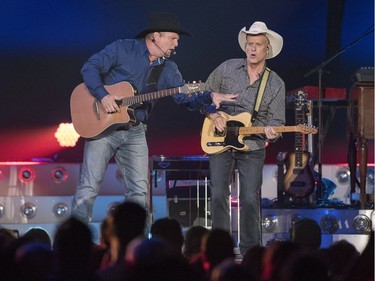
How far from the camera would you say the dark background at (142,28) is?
482 inches

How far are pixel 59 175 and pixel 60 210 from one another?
71 cm

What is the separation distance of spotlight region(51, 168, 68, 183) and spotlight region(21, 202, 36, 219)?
2.26 feet

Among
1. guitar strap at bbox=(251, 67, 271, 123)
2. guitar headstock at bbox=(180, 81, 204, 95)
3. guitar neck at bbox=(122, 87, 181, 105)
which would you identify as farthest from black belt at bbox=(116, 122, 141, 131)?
guitar strap at bbox=(251, 67, 271, 123)

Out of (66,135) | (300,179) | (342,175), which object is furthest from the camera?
(66,135)

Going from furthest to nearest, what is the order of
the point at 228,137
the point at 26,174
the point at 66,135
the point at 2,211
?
the point at 66,135 → the point at 26,174 → the point at 2,211 → the point at 228,137

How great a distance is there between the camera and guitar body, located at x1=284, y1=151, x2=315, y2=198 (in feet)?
35.4

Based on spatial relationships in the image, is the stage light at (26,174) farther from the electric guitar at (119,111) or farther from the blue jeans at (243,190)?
the blue jeans at (243,190)

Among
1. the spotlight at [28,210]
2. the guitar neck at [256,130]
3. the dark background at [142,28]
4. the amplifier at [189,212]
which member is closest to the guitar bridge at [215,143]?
the guitar neck at [256,130]

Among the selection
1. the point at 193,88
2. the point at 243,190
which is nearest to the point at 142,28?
the point at 193,88

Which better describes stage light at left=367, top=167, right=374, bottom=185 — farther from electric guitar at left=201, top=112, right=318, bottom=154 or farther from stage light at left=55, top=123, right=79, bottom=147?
stage light at left=55, top=123, right=79, bottom=147

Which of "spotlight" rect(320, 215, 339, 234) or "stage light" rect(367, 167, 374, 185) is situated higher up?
"stage light" rect(367, 167, 374, 185)

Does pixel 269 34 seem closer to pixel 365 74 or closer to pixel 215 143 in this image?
pixel 215 143

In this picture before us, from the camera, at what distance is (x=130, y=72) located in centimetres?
877

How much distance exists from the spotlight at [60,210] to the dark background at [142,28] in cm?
128
